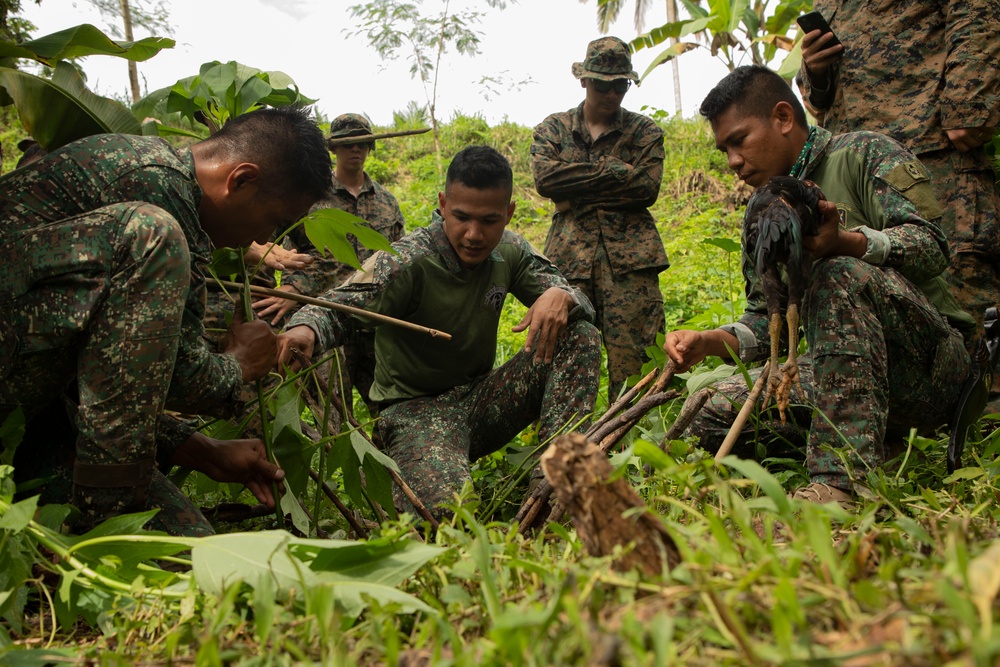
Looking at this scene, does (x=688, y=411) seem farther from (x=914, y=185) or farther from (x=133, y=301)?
(x=133, y=301)

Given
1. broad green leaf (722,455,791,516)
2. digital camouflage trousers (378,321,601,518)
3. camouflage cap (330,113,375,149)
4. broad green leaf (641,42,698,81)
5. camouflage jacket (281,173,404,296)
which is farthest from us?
broad green leaf (641,42,698,81)

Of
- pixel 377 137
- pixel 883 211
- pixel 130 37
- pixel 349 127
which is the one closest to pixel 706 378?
pixel 883 211

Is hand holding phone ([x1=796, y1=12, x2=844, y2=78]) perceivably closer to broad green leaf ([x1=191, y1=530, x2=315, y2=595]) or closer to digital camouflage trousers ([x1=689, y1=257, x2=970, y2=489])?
digital camouflage trousers ([x1=689, y1=257, x2=970, y2=489])

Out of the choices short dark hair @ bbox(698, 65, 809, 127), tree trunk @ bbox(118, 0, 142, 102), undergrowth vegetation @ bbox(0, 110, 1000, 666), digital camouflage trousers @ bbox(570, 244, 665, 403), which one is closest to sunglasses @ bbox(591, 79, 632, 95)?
digital camouflage trousers @ bbox(570, 244, 665, 403)

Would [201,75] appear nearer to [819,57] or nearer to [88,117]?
[88,117]

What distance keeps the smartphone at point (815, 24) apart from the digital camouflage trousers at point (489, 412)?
1532 mm

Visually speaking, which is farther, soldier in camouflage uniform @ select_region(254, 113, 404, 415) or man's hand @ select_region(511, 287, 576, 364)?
soldier in camouflage uniform @ select_region(254, 113, 404, 415)

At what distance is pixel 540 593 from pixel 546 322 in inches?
81.5

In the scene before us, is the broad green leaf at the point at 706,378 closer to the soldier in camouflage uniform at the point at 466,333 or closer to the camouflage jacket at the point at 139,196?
the soldier in camouflage uniform at the point at 466,333

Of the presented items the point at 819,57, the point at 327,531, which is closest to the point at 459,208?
the point at 327,531

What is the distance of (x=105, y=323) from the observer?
2.05 m

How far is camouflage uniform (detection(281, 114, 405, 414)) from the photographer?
4520 mm

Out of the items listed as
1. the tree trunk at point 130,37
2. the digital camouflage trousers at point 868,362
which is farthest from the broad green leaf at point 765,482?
the tree trunk at point 130,37

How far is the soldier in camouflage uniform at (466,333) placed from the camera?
3229 mm
